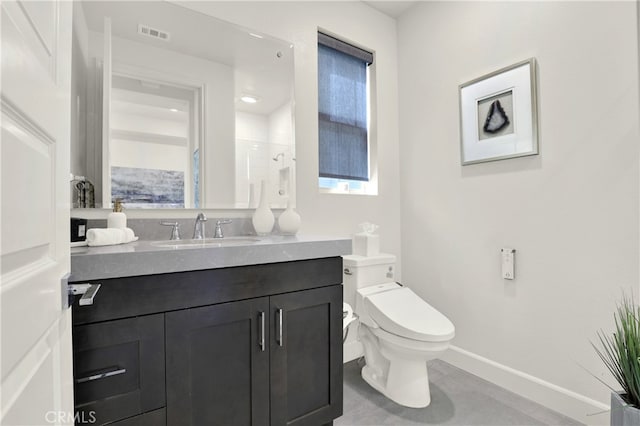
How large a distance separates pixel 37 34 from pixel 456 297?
91.6 inches

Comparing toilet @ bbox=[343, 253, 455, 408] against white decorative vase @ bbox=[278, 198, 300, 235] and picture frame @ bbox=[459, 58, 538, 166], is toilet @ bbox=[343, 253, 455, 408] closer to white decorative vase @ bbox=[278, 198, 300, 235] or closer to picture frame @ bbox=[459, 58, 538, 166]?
white decorative vase @ bbox=[278, 198, 300, 235]

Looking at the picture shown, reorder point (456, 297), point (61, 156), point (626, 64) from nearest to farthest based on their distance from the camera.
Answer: point (61, 156), point (626, 64), point (456, 297)

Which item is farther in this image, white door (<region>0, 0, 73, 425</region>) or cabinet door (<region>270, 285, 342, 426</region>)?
cabinet door (<region>270, 285, 342, 426</region>)

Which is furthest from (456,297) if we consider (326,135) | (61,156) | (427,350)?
(61,156)

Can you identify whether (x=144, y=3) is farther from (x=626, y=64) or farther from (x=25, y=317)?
(x=626, y=64)

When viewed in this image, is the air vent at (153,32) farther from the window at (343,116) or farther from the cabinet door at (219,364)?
the cabinet door at (219,364)

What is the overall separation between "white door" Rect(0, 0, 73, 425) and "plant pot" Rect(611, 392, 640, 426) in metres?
1.67

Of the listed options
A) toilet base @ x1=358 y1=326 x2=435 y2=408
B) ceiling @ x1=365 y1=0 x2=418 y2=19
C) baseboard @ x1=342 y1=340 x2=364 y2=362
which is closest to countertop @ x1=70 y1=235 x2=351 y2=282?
toilet base @ x1=358 y1=326 x2=435 y2=408

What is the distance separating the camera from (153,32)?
1.54 metres

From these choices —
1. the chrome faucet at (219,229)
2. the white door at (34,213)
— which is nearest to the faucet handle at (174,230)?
the chrome faucet at (219,229)

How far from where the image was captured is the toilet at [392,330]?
1537 mm

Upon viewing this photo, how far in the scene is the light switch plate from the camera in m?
1.83

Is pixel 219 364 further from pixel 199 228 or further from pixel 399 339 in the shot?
pixel 399 339

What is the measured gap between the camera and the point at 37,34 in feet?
1.55
